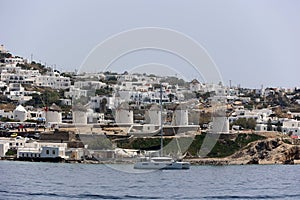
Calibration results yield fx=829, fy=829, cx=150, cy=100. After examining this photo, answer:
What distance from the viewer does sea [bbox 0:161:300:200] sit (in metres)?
26.6

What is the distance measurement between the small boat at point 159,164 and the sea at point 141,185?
1.58 meters

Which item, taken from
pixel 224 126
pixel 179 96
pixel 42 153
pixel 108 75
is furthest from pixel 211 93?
pixel 42 153

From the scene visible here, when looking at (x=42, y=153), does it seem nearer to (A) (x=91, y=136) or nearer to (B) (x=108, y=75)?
(A) (x=91, y=136)

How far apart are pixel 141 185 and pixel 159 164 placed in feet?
38.7

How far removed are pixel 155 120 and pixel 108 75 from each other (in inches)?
1814

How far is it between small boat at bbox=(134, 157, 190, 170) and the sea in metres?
1.58

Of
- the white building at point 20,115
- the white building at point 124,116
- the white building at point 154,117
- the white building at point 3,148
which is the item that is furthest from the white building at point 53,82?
the white building at point 3,148

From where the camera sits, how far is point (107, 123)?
63.3 m

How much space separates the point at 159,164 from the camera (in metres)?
42.3

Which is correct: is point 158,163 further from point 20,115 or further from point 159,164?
point 20,115

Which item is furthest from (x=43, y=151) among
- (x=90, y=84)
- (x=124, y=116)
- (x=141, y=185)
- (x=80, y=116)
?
(x=90, y=84)

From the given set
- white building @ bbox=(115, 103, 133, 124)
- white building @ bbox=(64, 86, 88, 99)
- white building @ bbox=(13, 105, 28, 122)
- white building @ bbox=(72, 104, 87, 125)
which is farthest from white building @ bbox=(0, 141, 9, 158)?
white building @ bbox=(64, 86, 88, 99)

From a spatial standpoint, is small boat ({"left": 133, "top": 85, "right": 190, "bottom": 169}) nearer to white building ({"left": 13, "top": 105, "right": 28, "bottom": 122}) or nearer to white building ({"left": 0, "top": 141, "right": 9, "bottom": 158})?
white building ({"left": 0, "top": 141, "right": 9, "bottom": 158})

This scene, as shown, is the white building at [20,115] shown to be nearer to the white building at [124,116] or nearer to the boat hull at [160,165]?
the white building at [124,116]
